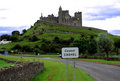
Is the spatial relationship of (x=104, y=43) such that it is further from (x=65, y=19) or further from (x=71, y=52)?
(x=65, y=19)

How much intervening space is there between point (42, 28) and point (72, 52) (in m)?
136

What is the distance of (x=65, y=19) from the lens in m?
173

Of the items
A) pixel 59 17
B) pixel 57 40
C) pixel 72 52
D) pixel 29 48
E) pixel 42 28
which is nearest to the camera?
pixel 72 52

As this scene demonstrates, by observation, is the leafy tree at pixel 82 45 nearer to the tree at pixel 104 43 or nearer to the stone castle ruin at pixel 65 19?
the tree at pixel 104 43

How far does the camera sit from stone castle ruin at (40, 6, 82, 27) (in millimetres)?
169375

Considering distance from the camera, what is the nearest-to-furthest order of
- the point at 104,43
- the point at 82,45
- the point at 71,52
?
the point at 71,52, the point at 104,43, the point at 82,45

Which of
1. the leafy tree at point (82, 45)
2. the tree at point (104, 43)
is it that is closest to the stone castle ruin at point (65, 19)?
the leafy tree at point (82, 45)

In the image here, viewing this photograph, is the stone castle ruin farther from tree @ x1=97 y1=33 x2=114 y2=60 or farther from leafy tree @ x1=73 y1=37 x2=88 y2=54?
tree @ x1=97 y1=33 x2=114 y2=60

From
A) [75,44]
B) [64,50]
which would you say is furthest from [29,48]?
[64,50]

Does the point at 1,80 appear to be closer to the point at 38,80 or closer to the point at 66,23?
the point at 38,80

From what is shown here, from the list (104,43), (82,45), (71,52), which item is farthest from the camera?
(82,45)

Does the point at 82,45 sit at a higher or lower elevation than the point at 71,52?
higher

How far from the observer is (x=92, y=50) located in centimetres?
6475

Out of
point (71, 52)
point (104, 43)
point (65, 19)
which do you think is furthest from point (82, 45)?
point (65, 19)
